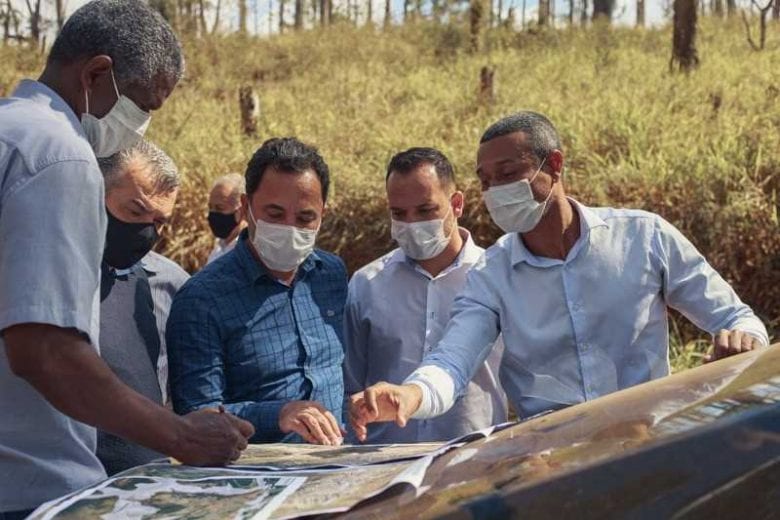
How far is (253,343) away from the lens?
2.82m

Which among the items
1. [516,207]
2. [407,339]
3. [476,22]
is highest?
[476,22]

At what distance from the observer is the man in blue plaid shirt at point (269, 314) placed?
271cm

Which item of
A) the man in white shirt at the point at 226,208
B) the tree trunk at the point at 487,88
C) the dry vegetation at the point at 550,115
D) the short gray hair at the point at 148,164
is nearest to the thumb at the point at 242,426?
the short gray hair at the point at 148,164

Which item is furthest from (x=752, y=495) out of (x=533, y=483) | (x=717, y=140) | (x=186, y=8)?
(x=186, y=8)

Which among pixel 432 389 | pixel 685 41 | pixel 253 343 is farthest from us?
pixel 685 41

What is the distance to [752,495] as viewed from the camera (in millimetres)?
1332

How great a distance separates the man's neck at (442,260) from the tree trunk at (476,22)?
14.7m

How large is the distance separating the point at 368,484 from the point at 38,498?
1.97ft

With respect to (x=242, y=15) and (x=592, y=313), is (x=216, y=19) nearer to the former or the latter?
(x=242, y=15)

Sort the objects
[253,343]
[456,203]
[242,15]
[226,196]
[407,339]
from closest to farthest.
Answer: [253,343] < [407,339] < [456,203] < [226,196] < [242,15]

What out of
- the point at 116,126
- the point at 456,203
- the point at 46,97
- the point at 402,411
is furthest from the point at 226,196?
the point at 46,97

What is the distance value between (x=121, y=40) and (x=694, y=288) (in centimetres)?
156

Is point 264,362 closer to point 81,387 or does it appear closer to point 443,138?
point 81,387

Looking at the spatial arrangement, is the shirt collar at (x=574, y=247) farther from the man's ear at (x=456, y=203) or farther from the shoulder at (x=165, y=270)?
the shoulder at (x=165, y=270)
